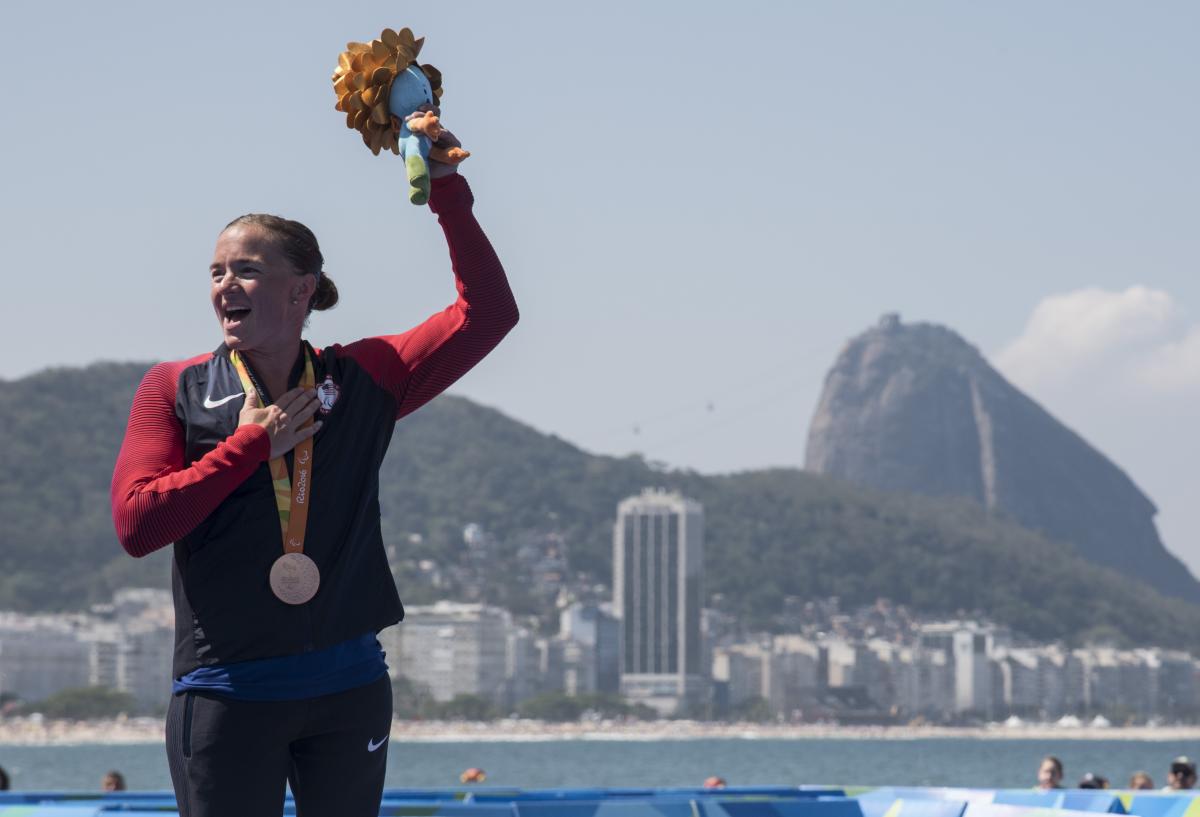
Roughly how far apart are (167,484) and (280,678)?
29 cm

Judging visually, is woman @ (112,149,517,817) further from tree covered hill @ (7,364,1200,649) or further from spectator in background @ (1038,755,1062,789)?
tree covered hill @ (7,364,1200,649)

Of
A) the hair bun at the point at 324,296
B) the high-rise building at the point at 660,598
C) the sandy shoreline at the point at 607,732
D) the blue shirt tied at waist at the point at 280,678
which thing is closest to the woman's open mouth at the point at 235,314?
the hair bun at the point at 324,296

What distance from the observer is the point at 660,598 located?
170 metres

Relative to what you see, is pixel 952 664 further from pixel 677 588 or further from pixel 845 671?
pixel 677 588

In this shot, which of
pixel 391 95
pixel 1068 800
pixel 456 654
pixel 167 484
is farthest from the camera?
pixel 456 654

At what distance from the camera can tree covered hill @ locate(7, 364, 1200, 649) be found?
173250 mm

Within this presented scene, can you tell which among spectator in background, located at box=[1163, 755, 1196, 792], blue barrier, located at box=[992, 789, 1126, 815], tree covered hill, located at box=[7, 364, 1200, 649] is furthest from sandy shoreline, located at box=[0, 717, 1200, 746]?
blue barrier, located at box=[992, 789, 1126, 815]

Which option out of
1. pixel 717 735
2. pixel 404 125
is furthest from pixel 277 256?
pixel 717 735

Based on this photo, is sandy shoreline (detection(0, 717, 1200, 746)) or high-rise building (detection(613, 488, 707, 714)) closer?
sandy shoreline (detection(0, 717, 1200, 746))

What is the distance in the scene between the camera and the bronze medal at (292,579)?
2766mm

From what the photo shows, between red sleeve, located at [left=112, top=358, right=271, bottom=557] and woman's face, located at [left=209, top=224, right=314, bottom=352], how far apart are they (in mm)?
141

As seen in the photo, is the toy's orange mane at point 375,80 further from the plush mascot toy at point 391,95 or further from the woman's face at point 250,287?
the woman's face at point 250,287

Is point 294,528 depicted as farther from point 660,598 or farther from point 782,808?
point 660,598

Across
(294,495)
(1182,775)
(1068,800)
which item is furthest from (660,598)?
(294,495)
